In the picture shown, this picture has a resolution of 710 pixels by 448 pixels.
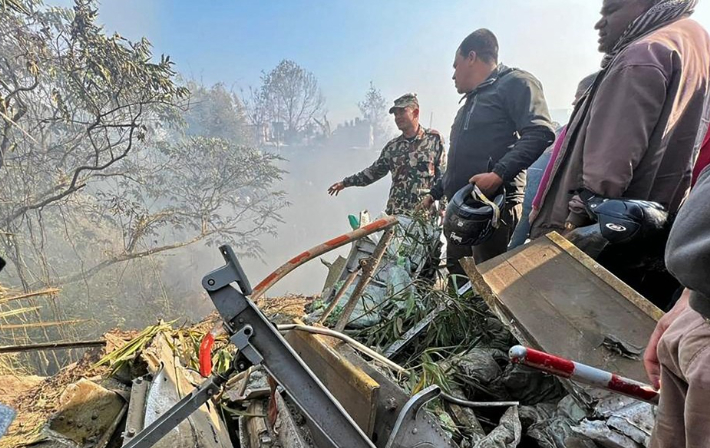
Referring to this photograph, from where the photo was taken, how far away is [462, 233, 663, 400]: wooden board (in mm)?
1473

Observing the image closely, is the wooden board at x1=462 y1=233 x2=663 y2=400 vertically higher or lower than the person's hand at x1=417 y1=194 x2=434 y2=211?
lower

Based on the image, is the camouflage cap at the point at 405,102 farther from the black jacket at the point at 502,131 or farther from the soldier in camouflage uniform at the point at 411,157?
→ the black jacket at the point at 502,131

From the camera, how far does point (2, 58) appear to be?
240 inches

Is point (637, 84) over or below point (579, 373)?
over

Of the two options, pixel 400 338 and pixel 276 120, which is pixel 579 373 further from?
pixel 276 120

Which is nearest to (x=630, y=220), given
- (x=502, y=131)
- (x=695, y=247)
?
(x=695, y=247)

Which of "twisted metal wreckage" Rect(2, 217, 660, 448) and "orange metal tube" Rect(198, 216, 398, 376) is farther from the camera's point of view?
"orange metal tube" Rect(198, 216, 398, 376)

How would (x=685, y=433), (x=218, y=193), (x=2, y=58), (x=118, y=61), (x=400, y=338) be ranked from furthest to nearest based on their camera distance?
(x=218, y=193), (x=118, y=61), (x=2, y=58), (x=400, y=338), (x=685, y=433)

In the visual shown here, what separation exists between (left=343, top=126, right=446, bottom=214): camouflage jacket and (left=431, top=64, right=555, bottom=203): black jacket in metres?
1.12

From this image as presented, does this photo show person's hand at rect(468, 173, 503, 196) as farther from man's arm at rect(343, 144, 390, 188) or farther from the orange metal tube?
man's arm at rect(343, 144, 390, 188)

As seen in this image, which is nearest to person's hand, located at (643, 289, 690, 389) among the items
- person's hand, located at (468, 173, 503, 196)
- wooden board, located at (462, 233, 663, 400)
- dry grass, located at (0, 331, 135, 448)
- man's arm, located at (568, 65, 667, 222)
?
wooden board, located at (462, 233, 663, 400)

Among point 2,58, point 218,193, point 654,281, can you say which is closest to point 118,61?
point 2,58

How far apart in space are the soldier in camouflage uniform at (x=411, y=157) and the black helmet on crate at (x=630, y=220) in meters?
2.65

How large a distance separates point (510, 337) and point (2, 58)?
28.7 feet
